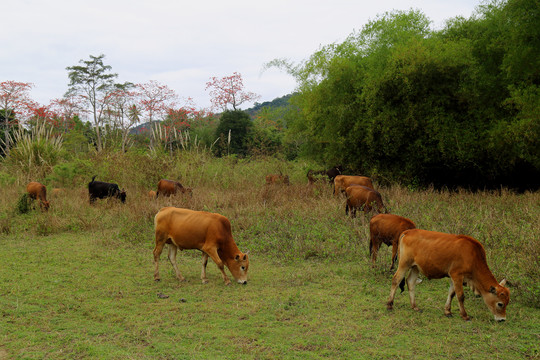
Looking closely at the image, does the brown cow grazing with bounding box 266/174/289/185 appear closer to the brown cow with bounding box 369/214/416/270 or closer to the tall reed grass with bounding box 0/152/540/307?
the tall reed grass with bounding box 0/152/540/307

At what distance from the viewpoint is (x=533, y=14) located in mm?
10383

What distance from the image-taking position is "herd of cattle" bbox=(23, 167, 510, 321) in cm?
463

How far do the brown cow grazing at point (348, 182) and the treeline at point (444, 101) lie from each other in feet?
5.80

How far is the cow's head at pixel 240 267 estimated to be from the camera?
6.14 meters

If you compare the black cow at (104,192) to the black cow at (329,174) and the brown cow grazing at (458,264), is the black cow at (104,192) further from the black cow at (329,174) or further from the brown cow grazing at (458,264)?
the brown cow grazing at (458,264)

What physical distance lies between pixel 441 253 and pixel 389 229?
1.67 meters

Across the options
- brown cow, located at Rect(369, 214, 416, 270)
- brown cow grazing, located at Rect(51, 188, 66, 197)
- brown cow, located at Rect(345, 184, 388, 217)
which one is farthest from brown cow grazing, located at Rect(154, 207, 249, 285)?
brown cow grazing, located at Rect(51, 188, 66, 197)

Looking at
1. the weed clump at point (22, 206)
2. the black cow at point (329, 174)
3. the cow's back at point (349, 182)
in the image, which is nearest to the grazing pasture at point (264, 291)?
the weed clump at point (22, 206)

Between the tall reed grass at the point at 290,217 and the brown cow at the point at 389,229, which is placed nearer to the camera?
the brown cow at the point at 389,229

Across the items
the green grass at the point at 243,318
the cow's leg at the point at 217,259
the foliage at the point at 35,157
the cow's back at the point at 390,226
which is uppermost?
the foliage at the point at 35,157

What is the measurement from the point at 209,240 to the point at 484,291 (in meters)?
3.75

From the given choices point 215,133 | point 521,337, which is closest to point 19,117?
point 215,133

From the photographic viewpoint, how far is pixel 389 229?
639 cm

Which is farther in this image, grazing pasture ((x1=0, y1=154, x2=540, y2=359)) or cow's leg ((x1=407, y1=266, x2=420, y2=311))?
cow's leg ((x1=407, y1=266, x2=420, y2=311))
